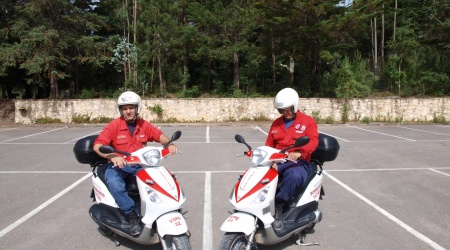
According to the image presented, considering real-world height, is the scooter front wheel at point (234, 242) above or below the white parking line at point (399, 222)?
above

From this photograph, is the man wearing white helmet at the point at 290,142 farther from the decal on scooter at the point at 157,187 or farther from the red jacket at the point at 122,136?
the red jacket at the point at 122,136

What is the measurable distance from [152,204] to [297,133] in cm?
179

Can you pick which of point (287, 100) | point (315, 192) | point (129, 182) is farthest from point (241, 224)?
point (287, 100)

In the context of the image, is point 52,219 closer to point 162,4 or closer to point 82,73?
point 162,4

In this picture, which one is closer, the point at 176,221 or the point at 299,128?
the point at 176,221

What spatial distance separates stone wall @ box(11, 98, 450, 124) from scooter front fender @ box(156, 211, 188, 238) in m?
17.6

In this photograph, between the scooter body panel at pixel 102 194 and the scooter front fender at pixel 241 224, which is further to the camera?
the scooter body panel at pixel 102 194

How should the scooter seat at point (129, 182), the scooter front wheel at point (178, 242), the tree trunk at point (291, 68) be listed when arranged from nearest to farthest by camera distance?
the scooter front wheel at point (178, 242) → the scooter seat at point (129, 182) → the tree trunk at point (291, 68)

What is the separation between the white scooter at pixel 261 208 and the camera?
2.79 m

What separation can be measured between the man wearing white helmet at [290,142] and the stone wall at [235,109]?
16.4m

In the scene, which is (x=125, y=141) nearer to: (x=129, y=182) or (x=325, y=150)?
(x=129, y=182)

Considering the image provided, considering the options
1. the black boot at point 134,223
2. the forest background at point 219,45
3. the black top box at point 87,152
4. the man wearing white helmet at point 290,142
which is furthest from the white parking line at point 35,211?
the forest background at point 219,45

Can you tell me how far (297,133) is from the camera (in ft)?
12.3

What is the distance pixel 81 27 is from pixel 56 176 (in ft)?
63.1
